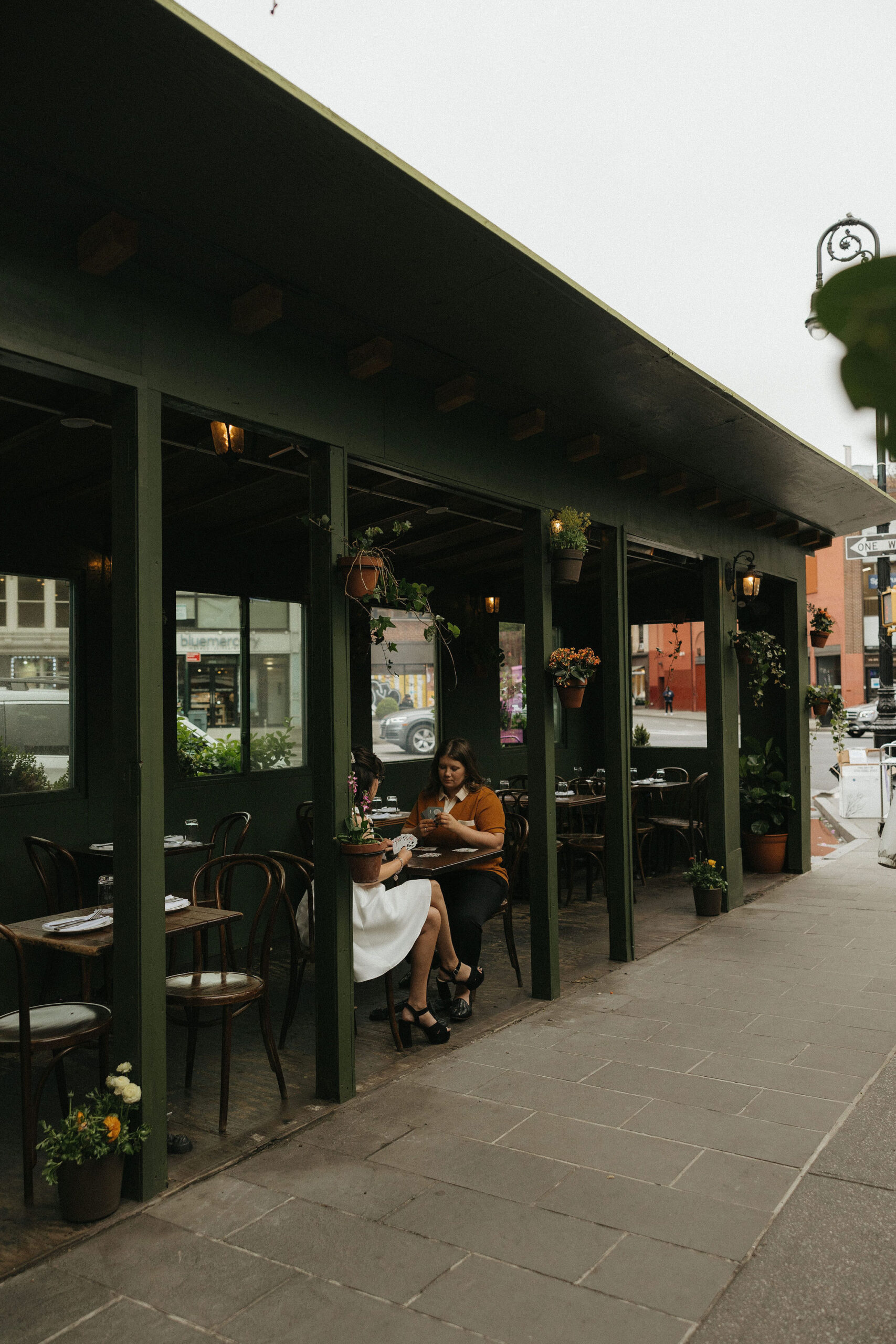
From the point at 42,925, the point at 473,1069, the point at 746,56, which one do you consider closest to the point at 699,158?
the point at 746,56

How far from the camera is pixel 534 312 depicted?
12.5 ft

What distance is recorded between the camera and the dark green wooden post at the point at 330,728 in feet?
12.8

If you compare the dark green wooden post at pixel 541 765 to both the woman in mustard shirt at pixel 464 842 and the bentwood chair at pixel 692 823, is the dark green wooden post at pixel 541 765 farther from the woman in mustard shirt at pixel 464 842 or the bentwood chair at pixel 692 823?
the bentwood chair at pixel 692 823

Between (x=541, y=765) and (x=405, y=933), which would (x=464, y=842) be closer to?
(x=541, y=765)

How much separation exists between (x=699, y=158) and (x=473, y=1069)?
13.6 ft

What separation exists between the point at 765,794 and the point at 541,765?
4.42 metres

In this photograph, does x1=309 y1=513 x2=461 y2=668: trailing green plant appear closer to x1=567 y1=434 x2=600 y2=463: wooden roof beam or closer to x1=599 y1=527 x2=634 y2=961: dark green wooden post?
x1=567 y1=434 x2=600 y2=463: wooden roof beam

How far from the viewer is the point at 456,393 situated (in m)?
4.38

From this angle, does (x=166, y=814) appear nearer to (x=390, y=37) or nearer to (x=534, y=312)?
(x=534, y=312)

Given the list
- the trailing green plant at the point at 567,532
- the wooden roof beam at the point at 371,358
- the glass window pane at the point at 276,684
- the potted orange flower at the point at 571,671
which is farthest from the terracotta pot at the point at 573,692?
the glass window pane at the point at 276,684

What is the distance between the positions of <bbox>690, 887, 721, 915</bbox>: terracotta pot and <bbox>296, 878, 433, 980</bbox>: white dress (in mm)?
3283

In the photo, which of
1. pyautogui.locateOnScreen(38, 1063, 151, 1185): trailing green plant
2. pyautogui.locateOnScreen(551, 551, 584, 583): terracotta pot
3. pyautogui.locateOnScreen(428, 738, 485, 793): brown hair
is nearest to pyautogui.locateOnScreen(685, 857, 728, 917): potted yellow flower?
pyautogui.locateOnScreen(428, 738, 485, 793): brown hair

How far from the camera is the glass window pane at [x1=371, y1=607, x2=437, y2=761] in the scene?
26.0ft

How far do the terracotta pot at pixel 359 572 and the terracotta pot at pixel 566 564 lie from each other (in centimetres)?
163
